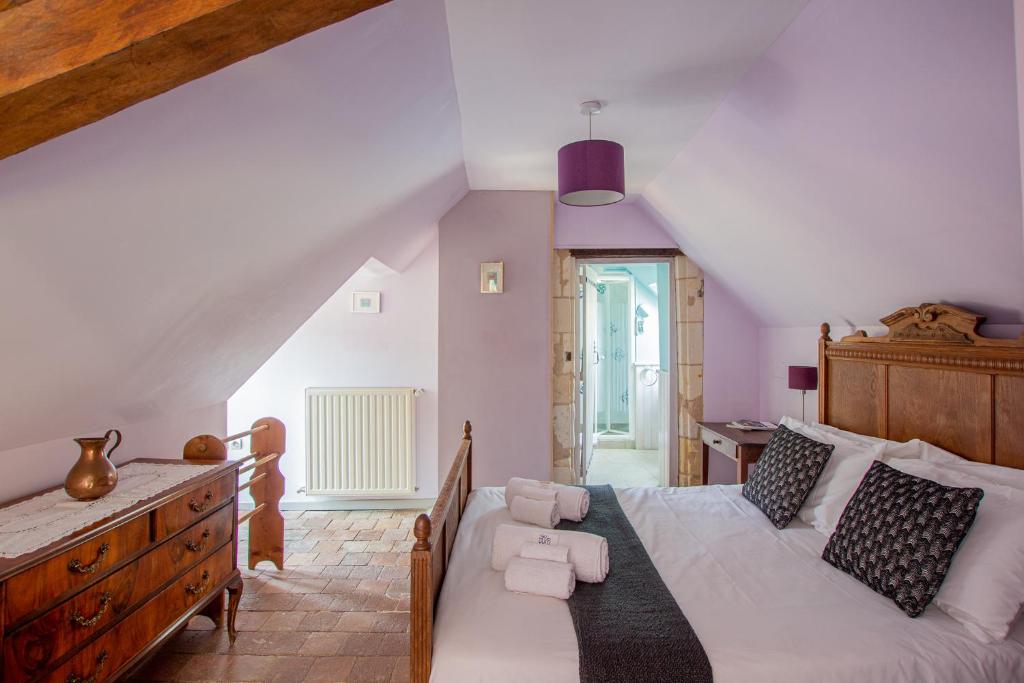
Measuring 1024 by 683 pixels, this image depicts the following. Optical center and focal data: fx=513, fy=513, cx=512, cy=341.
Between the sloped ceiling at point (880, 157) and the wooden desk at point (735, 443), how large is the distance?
2.88 ft

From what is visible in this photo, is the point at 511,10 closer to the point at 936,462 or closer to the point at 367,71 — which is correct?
the point at 367,71

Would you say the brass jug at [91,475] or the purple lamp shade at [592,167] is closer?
the brass jug at [91,475]

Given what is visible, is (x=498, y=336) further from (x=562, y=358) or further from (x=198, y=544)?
(x=198, y=544)

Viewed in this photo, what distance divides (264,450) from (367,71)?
2.38 metres

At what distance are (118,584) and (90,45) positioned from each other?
1.65 meters

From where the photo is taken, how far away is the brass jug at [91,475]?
1.73 metres

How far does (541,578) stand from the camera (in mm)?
1655

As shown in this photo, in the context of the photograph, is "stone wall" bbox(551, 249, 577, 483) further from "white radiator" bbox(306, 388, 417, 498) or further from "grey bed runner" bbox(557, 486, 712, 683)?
"grey bed runner" bbox(557, 486, 712, 683)

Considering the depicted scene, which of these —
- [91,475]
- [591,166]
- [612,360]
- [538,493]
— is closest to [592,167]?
[591,166]

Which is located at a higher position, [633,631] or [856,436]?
[856,436]

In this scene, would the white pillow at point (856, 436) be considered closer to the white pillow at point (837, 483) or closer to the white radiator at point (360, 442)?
the white pillow at point (837, 483)

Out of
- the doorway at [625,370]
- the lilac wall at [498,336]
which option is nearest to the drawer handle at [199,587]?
the lilac wall at [498,336]

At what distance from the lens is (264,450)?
309 centimetres

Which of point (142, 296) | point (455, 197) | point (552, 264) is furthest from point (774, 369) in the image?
point (142, 296)
